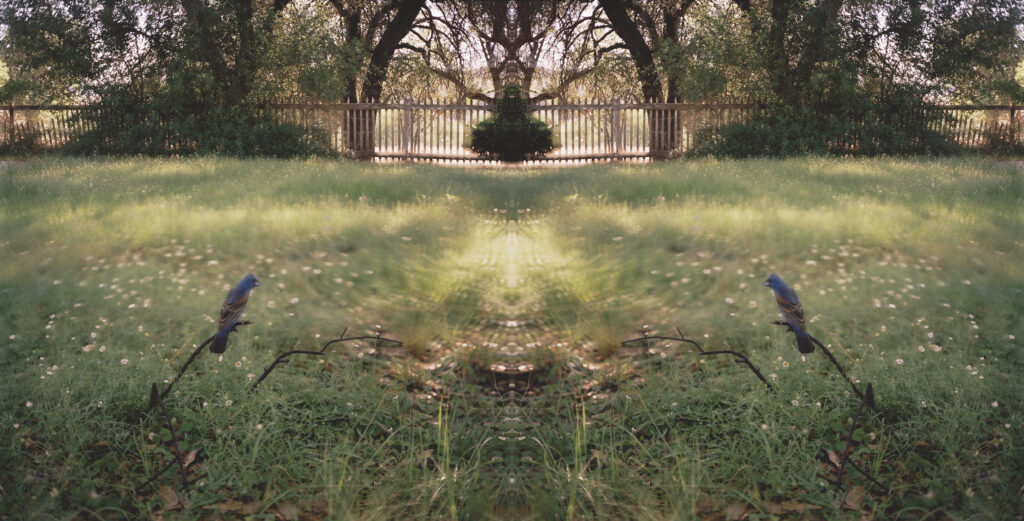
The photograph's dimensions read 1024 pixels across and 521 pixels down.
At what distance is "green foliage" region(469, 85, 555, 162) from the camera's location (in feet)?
50.6

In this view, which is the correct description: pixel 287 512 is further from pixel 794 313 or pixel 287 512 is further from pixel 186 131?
pixel 186 131

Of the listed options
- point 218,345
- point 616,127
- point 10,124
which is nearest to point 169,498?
point 218,345

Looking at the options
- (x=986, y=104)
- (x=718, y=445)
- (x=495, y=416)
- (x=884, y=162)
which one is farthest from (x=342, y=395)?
(x=986, y=104)

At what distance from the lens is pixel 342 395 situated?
4.48 metres

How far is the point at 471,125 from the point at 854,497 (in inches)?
758

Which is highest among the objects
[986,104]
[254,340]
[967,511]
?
[986,104]

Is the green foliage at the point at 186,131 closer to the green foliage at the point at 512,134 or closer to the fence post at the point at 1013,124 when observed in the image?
the green foliage at the point at 512,134

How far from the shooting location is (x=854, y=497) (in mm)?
3658

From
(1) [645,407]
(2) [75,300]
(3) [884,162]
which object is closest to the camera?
(1) [645,407]

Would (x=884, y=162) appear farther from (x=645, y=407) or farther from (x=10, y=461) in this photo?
(x=10, y=461)

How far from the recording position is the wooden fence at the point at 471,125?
21.3 meters

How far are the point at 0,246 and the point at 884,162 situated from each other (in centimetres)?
1598

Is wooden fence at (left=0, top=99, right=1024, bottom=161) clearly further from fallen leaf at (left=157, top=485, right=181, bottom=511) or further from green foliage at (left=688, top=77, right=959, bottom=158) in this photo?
fallen leaf at (left=157, top=485, right=181, bottom=511)

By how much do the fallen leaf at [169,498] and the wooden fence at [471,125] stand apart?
58.4 ft
